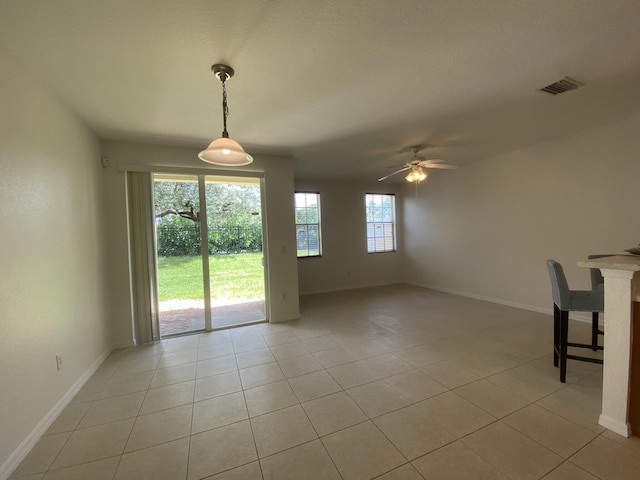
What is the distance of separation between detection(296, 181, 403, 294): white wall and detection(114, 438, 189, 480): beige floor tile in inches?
171

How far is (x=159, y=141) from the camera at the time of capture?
331 centimetres

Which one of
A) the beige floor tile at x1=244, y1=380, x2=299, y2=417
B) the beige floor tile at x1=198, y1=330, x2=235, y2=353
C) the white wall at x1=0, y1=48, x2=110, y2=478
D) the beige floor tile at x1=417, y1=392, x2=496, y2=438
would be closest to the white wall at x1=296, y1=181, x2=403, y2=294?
the beige floor tile at x1=198, y1=330, x2=235, y2=353

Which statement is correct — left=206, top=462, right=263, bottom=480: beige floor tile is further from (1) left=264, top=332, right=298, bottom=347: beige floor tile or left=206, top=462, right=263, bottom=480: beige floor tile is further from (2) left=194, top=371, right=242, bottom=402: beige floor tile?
(1) left=264, top=332, right=298, bottom=347: beige floor tile

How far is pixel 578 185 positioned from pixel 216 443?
5.24m

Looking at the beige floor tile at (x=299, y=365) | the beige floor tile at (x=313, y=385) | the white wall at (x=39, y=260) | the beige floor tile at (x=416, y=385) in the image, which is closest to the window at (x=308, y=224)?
the beige floor tile at (x=299, y=365)

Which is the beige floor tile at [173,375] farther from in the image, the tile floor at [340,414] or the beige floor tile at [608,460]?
the beige floor tile at [608,460]

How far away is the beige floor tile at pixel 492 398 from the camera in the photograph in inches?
77.0

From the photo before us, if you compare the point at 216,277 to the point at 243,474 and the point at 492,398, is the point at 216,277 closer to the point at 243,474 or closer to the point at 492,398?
the point at 243,474

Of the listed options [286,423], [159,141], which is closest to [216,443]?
[286,423]

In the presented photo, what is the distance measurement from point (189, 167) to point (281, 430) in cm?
334

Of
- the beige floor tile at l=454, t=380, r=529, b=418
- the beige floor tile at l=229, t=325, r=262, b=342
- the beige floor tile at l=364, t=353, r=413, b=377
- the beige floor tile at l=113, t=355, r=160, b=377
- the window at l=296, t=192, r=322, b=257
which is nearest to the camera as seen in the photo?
the beige floor tile at l=454, t=380, r=529, b=418

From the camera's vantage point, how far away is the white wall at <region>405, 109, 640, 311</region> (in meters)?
3.29

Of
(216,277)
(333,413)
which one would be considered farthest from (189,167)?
(333,413)

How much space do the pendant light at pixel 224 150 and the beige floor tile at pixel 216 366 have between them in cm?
210
